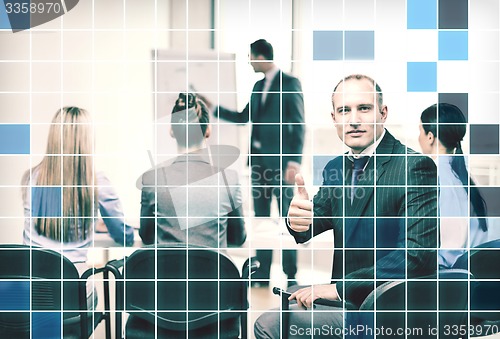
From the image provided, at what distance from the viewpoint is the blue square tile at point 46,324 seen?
3389mm

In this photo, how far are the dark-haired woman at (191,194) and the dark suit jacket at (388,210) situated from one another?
417mm

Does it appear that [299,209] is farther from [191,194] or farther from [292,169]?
[191,194]

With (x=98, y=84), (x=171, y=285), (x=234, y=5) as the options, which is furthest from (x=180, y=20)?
(x=171, y=285)

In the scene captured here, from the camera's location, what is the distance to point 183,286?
11.0 feet

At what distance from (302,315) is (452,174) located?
946 millimetres

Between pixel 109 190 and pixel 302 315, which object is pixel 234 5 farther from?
pixel 302 315

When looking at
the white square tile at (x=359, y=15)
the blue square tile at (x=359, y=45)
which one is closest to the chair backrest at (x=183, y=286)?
the blue square tile at (x=359, y=45)

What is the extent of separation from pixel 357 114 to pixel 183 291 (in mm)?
1140

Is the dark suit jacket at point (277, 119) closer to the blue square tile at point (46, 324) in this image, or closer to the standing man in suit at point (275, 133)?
the standing man in suit at point (275, 133)

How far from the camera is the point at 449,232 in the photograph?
3.34 metres

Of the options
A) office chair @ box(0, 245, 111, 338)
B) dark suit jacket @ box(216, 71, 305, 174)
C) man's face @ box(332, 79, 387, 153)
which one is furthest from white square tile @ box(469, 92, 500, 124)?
office chair @ box(0, 245, 111, 338)

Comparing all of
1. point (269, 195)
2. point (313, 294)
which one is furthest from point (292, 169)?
point (313, 294)

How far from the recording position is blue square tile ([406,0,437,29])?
3.32 meters

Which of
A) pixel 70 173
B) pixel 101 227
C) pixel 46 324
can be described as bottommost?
pixel 46 324
